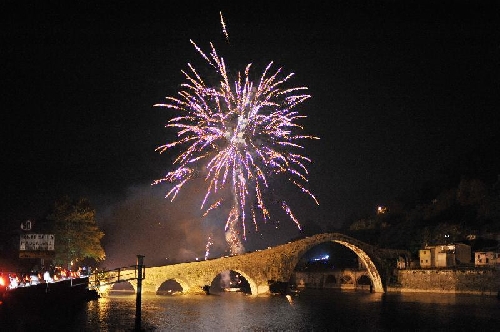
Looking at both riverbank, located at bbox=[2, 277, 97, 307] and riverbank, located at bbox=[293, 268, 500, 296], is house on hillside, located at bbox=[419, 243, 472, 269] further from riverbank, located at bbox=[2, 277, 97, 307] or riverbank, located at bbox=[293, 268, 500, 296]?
riverbank, located at bbox=[2, 277, 97, 307]

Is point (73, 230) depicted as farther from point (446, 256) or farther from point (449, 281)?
point (446, 256)

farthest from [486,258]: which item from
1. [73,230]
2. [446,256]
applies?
[73,230]

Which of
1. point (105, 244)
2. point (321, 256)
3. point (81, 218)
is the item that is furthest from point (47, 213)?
point (321, 256)

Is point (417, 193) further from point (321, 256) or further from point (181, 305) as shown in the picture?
point (181, 305)

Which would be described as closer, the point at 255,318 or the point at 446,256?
the point at 255,318

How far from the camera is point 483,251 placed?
Result: 247ft

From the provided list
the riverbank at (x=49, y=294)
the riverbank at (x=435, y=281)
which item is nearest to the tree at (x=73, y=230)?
the riverbank at (x=49, y=294)

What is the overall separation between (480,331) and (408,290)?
153ft

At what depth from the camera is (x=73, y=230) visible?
2484 inches

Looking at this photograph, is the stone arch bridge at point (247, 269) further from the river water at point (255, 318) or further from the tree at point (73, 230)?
the river water at point (255, 318)

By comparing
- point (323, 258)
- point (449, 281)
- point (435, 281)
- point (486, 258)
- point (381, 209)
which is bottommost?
point (435, 281)

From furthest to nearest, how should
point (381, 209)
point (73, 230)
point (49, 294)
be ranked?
1. point (381, 209)
2. point (73, 230)
3. point (49, 294)

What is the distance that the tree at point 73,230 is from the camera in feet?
203

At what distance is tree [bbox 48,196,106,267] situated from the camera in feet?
203
